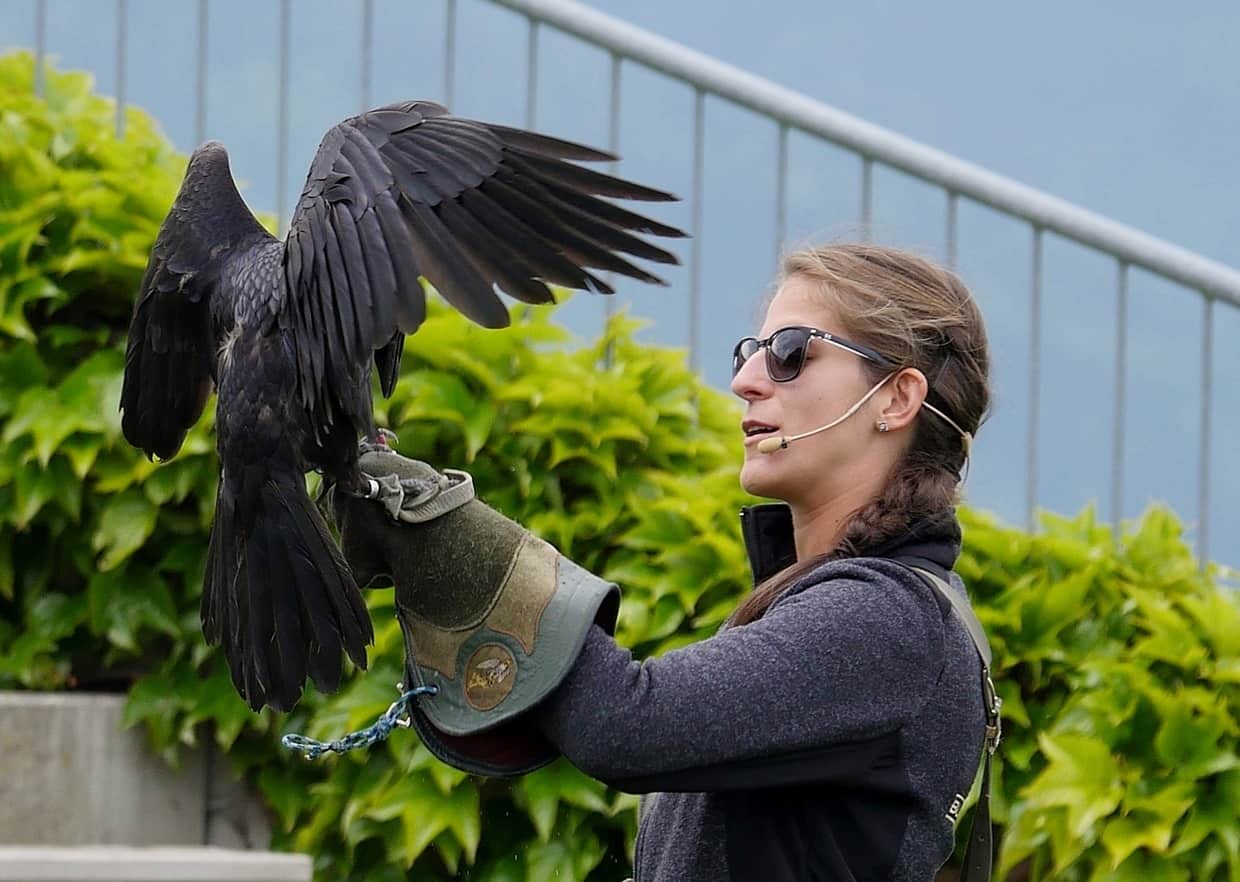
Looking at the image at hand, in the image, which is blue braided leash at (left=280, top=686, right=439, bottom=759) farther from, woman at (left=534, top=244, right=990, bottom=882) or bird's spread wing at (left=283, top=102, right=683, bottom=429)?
bird's spread wing at (left=283, top=102, right=683, bottom=429)

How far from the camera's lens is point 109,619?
4.23 meters

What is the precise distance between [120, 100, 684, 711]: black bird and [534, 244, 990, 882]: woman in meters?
0.24

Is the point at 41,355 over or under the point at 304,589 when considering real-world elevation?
under

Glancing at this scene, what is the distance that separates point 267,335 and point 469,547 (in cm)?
62

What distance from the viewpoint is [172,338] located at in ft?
8.95

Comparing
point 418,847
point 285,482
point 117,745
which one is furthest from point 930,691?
point 117,745

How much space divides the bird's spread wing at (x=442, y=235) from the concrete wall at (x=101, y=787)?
81.4 inches

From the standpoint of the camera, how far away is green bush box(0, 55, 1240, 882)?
3.66m

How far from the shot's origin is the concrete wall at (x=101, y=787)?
13.1ft

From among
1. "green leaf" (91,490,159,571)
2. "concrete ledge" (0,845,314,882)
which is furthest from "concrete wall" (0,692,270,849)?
"concrete ledge" (0,845,314,882)

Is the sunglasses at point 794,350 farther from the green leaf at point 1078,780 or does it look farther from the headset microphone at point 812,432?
the green leaf at point 1078,780

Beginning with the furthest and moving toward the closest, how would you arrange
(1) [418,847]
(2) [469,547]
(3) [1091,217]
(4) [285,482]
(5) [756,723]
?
(3) [1091,217] < (1) [418,847] < (4) [285,482] < (2) [469,547] < (5) [756,723]

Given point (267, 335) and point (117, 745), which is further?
point (117, 745)

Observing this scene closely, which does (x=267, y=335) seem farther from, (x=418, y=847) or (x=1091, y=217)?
(x=1091, y=217)
